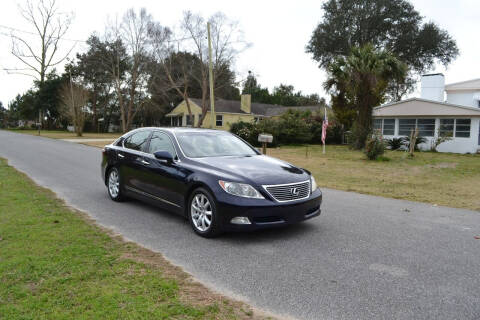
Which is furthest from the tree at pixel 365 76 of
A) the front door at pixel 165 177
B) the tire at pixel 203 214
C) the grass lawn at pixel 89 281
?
the grass lawn at pixel 89 281

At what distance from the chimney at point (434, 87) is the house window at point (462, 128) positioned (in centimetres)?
515

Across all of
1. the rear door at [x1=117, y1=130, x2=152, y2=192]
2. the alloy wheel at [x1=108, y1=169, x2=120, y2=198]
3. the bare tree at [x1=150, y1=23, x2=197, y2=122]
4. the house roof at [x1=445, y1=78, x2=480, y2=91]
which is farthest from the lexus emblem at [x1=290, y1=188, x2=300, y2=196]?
the bare tree at [x1=150, y1=23, x2=197, y2=122]

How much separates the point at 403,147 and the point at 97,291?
25.3 m

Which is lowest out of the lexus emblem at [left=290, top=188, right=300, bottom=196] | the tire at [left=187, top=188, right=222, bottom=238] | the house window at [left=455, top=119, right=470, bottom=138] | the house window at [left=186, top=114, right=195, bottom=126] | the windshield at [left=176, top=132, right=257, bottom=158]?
the tire at [left=187, top=188, right=222, bottom=238]

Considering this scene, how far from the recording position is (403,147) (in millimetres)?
25281

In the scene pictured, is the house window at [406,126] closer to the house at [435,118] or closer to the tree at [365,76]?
the house at [435,118]

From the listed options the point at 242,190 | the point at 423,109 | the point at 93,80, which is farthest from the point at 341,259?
the point at 93,80

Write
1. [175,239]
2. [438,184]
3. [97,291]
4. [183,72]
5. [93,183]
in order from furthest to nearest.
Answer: [183,72], [438,184], [93,183], [175,239], [97,291]

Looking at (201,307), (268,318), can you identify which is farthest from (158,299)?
(268,318)

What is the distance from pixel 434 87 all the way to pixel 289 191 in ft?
90.6

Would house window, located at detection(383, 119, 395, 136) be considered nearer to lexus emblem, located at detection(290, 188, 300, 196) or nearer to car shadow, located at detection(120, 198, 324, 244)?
car shadow, located at detection(120, 198, 324, 244)

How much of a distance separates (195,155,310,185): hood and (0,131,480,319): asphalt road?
2.68 ft

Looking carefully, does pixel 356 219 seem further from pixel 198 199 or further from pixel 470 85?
pixel 470 85

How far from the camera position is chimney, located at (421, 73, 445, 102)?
28078mm
